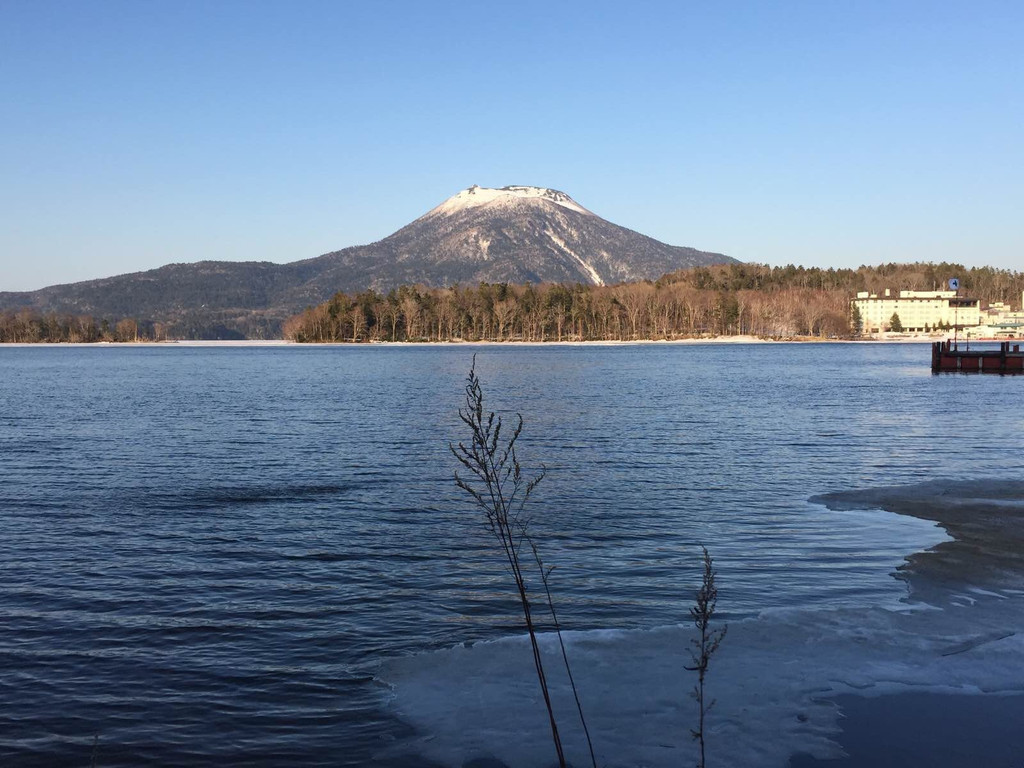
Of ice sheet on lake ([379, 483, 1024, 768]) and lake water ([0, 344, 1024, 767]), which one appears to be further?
lake water ([0, 344, 1024, 767])

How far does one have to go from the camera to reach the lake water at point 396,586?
949 cm

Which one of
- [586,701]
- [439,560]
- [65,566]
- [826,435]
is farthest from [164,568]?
[826,435]

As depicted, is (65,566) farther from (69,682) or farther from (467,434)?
(467,434)

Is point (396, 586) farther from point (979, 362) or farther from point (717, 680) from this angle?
point (979, 362)

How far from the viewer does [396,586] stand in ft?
47.9

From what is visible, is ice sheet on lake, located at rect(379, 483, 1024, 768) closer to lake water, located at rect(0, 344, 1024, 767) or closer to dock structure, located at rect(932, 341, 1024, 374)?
lake water, located at rect(0, 344, 1024, 767)

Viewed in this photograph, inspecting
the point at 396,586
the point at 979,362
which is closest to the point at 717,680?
the point at 396,586

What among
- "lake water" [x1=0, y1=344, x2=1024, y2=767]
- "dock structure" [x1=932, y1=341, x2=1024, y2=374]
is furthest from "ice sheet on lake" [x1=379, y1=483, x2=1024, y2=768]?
"dock structure" [x1=932, y1=341, x2=1024, y2=374]

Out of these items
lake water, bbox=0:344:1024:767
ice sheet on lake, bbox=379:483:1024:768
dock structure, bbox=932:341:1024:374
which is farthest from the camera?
dock structure, bbox=932:341:1024:374

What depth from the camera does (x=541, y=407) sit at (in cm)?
5019

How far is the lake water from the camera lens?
374 inches

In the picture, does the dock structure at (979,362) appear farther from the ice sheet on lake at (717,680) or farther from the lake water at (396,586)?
the ice sheet on lake at (717,680)

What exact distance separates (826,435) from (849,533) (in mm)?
19016

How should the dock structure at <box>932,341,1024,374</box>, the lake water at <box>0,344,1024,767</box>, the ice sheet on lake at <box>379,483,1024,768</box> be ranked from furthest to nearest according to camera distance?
the dock structure at <box>932,341,1024,374</box> < the lake water at <box>0,344,1024,767</box> < the ice sheet on lake at <box>379,483,1024,768</box>
